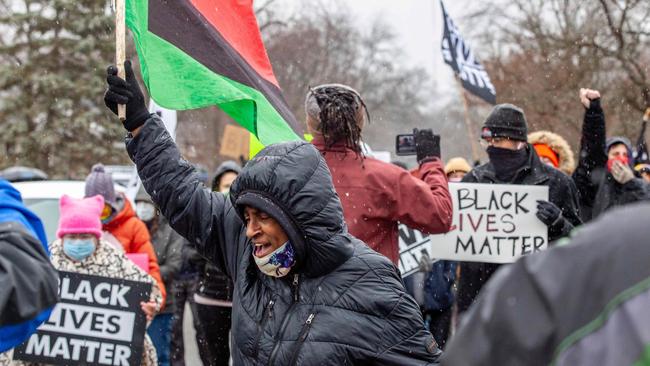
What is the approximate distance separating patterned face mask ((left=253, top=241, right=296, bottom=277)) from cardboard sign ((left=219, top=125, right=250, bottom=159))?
13.0m

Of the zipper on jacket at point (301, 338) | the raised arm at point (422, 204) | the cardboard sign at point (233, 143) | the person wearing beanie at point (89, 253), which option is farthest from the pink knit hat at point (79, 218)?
the cardboard sign at point (233, 143)

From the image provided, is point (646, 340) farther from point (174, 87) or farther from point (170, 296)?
point (170, 296)

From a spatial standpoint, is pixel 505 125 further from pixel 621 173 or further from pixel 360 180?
pixel 360 180

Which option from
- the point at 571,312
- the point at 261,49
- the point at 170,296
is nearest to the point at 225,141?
the point at 170,296

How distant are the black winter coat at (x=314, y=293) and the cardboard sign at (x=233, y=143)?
12.9 m

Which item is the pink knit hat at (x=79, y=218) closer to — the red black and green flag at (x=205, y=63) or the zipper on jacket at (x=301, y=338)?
the red black and green flag at (x=205, y=63)

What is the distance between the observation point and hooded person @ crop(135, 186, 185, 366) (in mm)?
7451

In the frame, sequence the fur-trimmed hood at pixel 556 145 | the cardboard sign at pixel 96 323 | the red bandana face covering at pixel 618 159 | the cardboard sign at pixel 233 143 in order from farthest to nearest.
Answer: the cardboard sign at pixel 233 143 < the fur-trimmed hood at pixel 556 145 < the red bandana face covering at pixel 618 159 < the cardboard sign at pixel 96 323

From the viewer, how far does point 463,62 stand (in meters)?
9.95

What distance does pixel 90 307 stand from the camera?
5.50m

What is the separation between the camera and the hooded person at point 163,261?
24.4 feet

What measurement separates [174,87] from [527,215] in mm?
2779

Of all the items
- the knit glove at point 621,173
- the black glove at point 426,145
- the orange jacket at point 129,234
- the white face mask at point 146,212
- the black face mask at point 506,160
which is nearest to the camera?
the black glove at point 426,145

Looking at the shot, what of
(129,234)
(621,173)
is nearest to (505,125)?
(621,173)
